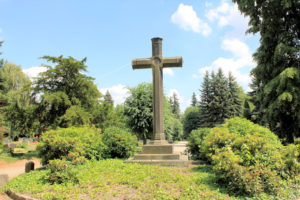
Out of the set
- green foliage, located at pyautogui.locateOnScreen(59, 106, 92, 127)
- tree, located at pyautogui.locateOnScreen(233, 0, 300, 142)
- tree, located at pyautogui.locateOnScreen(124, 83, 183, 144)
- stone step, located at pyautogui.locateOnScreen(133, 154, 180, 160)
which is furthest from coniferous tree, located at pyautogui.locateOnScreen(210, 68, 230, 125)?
stone step, located at pyautogui.locateOnScreen(133, 154, 180, 160)

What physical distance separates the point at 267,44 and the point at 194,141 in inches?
336

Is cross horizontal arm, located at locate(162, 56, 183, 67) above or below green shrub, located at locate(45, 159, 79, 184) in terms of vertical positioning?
above

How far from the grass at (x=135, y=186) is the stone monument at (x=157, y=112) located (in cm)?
102

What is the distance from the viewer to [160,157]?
27.4 feet

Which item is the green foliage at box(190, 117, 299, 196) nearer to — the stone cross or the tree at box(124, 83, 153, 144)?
the stone cross

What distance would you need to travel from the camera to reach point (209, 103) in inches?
1238

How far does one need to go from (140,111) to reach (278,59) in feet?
36.9

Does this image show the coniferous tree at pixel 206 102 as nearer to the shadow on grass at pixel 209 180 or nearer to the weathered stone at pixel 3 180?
the shadow on grass at pixel 209 180

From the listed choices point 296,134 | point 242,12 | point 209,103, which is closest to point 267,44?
point 242,12

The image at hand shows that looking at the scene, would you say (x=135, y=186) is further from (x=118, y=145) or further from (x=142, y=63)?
(x=142, y=63)

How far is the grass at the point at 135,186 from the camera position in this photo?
516 cm

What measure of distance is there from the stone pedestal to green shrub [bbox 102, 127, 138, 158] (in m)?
2.00

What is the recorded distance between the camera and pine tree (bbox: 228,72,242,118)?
30.4 m

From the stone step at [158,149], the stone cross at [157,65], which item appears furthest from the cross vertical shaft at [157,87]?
the stone step at [158,149]
